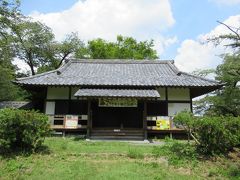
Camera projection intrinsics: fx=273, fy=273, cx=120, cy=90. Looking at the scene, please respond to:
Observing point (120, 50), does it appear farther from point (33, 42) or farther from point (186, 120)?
point (186, 120)

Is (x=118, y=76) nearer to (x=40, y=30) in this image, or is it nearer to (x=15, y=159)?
(x=15, y=159)

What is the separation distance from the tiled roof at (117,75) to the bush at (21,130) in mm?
7915

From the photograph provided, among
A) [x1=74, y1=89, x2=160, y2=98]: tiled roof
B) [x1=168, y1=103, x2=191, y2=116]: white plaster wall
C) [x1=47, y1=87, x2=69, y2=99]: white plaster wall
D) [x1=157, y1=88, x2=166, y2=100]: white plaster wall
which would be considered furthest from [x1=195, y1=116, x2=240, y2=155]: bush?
[x1=47, y1=87, x2=69, y2=99]: white plaster wall

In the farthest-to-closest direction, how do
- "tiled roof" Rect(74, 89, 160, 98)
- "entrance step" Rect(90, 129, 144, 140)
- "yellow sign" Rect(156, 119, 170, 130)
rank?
"yellow sign" Rect(156, 119, 170, 130) < "entrance step" Rect(90, 129, 144, 140) < "tiled roof" Rect(74, 89, 160, 98)

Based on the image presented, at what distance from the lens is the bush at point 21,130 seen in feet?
34.8

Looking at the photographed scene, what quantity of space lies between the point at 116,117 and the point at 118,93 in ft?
9.27

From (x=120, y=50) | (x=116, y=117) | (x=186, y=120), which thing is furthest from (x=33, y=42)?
(x=186, y=120)

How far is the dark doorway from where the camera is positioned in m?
20.1

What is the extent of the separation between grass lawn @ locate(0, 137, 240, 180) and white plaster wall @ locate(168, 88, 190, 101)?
870 centimetres

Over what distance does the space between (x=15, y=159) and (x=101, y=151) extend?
363 centimetres

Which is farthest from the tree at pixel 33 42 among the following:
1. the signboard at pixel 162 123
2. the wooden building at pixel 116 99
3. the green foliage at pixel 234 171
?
the green foliage at pixel 234 171

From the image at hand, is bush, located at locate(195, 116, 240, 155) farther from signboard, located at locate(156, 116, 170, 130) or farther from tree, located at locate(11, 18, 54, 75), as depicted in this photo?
tree, located at locate(11, 18, 54, 75)

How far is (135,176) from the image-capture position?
8797mm

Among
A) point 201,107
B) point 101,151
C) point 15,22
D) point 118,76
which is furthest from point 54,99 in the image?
point 201,107
